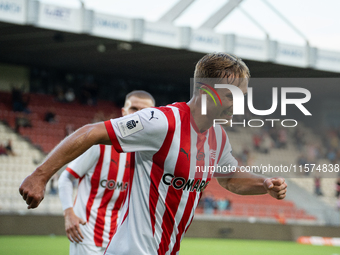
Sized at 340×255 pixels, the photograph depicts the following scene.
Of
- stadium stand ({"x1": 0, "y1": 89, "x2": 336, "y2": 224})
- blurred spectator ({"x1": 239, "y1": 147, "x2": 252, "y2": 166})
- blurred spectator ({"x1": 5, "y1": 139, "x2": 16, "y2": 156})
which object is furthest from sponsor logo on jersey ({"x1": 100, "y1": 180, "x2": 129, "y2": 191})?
blurred spectator ({"x1": 239, "y1": 147, "x2": 252, "y2": 166})

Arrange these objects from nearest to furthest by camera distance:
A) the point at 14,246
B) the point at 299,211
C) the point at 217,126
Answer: the point at 217,126, the point at 14,246, the point at 299,211

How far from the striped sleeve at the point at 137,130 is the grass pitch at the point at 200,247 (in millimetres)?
8535

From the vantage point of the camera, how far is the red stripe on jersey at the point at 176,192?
2672 millimetres

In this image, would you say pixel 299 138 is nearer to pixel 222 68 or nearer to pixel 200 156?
pixel 200 156

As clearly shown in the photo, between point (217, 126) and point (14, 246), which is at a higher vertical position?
point (217, 126)

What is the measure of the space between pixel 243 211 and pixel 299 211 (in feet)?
11.8

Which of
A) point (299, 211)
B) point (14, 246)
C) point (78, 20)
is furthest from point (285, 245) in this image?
point (78, 20)

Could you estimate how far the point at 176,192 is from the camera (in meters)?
2.72

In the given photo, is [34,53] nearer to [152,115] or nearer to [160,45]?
[160,45]

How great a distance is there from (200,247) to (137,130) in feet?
38.0

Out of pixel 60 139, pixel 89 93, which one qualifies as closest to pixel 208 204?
pixel 60 139

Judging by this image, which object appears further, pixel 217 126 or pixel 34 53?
pixel 34 53

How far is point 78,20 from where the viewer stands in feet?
60.4

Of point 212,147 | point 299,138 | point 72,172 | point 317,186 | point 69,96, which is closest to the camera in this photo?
point 212,147
